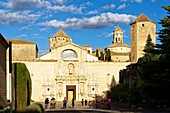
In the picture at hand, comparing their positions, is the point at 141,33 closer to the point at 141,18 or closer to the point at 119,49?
the point at 141,18

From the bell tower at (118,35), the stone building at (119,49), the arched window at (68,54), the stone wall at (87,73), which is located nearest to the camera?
the stone wall at (87,73)

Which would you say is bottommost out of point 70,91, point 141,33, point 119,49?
point 70,91

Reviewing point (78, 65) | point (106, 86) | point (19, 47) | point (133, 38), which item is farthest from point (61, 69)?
point (19, 47)

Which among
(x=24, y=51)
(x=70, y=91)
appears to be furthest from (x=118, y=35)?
(x=70, y=91)

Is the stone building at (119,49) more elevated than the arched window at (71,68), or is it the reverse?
the stone building at (119,49)

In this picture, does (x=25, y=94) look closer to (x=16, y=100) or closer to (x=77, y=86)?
(x=16, y=100)

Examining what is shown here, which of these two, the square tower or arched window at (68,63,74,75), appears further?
arched window at (68,63,74,75)

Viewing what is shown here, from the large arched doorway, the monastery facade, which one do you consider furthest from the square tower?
the large arched doorway

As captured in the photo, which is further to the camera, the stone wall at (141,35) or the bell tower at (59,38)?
the bell tower at (59,38)

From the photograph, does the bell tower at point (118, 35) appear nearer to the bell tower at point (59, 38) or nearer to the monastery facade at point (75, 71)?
the bell tower at point (59, 38)

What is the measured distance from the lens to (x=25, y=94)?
63.5 ft

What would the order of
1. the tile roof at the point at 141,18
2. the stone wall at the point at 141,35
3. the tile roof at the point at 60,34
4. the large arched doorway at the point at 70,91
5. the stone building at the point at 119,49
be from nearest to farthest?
1. the stone wall at the point at 141,35
2. the tile roof at the point at 141,18
3. the large arched doorway at the point at 70,91
4. the tile roof at the point at 60,34
5. the stone building at the point at 119,49

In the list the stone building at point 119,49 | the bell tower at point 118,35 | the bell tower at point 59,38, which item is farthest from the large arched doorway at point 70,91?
the bell tower at point 118,35

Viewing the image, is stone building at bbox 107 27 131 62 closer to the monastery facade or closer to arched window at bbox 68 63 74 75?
the monastery facade
